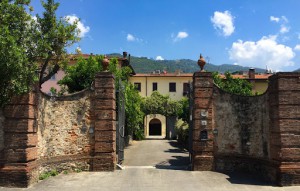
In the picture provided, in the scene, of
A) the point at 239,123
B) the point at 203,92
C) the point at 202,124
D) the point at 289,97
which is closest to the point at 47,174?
the point at 202,124

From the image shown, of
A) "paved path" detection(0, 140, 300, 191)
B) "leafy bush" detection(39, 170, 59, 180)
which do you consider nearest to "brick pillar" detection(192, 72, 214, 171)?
"paved path" detection(0, 140, 300, 191)

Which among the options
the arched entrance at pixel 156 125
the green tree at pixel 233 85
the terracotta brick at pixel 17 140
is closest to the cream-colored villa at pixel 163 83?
the arched entrance at pixel 156 125

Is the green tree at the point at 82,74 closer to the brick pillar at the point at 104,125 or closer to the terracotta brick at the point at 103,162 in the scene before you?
the brick pillar at the point at 104,125

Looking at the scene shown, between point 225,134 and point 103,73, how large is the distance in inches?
208

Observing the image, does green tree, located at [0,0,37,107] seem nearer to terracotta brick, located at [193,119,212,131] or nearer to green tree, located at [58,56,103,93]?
terracotta brick, located at [193,119,212,131]

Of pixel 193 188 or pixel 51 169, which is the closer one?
pixel 193 188

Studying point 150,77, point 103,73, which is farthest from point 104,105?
point 150,77

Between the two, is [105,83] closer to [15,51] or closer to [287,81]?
[15,51]

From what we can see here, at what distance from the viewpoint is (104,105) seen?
42.2 feet

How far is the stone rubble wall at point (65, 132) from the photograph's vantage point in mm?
11727

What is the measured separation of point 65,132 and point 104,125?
4.80 feet

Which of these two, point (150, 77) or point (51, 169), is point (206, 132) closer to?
point (51, 169)

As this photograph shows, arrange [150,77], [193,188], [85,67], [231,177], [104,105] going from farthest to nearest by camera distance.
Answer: [150,77], [85,67], [104,105], [231,177], [193,188]

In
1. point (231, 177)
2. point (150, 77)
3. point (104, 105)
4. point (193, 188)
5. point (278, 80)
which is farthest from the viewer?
point (150, 77)
